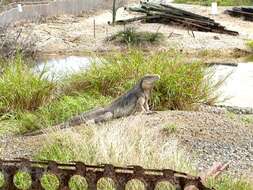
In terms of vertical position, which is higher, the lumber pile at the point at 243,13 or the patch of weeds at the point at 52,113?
the patch of weeds at the point at 52,113

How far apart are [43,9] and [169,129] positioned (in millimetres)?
17355

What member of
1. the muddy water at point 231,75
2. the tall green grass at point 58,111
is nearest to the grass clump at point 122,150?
the tall green grass at point 58,111

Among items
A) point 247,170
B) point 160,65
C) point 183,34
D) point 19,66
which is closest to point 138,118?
point 247,170

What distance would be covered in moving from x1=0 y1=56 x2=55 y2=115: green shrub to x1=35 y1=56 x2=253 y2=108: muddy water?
0.58m

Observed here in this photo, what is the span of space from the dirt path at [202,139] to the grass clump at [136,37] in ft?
36.4

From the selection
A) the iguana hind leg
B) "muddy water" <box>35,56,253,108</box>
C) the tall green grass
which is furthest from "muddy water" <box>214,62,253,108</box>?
the iguana hind leg

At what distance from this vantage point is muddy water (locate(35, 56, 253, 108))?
450 inches

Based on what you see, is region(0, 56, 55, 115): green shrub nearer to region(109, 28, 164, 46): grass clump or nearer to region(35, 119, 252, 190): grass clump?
region(35, 119, 252, 190): grass clump

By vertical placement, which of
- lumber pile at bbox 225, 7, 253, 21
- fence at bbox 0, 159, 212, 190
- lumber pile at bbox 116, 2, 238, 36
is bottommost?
lumber pile at bbox 225, 7, 253, 21

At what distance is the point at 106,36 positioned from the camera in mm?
20766

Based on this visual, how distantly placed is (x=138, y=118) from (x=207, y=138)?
2.65 feet

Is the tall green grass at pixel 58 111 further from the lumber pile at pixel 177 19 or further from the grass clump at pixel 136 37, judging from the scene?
the lumber pile at pixel 177 19

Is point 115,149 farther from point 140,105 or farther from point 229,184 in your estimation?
point 140,105

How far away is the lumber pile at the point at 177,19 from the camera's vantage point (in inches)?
872
